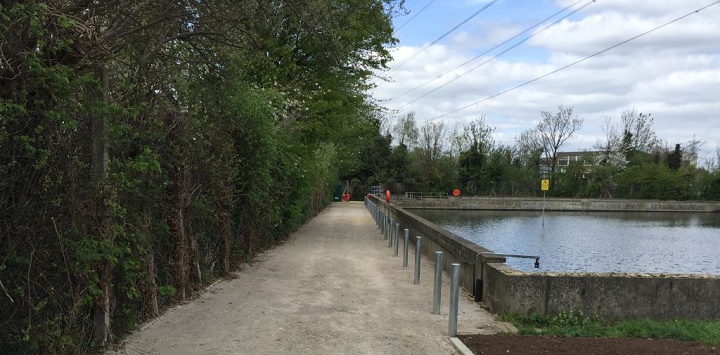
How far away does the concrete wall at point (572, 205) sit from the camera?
67938mm

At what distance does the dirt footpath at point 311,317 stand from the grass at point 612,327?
19.6 inches

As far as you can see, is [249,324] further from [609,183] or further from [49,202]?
[609,183]

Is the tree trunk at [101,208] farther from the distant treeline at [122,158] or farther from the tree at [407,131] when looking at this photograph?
the tree at [407,131]

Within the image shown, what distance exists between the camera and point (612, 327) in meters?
7.53

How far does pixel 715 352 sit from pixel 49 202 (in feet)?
21.2

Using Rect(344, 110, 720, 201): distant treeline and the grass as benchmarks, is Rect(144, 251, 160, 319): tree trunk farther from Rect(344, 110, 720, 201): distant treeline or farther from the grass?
Rect(344, 110, 720, 201): distant treeline

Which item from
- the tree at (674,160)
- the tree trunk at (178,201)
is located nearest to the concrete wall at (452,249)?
the tree trunk at (178,201)

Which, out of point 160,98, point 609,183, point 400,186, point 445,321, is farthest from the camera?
point 609,183

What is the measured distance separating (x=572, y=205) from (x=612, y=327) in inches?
2640

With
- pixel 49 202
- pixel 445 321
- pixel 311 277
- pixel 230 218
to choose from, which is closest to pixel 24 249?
pixel 49 202

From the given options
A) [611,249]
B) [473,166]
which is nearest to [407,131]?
[473,166]

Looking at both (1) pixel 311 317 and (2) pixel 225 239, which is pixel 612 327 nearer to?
(1) pixel 311 317

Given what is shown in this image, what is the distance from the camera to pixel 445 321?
7617 millimetres

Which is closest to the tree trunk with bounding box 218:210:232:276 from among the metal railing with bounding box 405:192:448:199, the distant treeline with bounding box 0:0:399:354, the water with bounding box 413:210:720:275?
the distant treeline with bounding box 0:0:399:354
